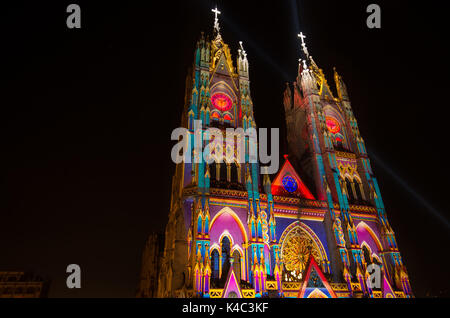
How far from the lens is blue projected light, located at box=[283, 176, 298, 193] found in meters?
29.8

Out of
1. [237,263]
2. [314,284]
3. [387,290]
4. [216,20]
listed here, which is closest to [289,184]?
[314,284]

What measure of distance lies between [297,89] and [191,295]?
99.2ft

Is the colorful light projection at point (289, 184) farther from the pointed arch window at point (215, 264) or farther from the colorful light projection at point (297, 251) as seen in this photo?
the pointed arch window at point (215, 264)

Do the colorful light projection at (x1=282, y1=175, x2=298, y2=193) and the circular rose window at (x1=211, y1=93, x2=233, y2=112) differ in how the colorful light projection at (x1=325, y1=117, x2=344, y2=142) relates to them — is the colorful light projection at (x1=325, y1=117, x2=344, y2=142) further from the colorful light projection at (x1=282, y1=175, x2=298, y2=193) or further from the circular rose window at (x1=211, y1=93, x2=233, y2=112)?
the circular rose window at (x1=211, y1=93, x2=233, y2=112)

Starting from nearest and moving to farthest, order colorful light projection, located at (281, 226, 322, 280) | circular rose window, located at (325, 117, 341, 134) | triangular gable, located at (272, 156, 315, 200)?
1. colorful light projection, located at (281, 226, 322, 280)
2. triangular gable, located at (272, 156, 315, 200)
3. circular rose window, located at (325, 117, 341, 134)

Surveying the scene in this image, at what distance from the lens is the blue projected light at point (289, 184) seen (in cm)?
2981

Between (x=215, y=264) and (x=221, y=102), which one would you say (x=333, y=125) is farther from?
(x=215, y=264)

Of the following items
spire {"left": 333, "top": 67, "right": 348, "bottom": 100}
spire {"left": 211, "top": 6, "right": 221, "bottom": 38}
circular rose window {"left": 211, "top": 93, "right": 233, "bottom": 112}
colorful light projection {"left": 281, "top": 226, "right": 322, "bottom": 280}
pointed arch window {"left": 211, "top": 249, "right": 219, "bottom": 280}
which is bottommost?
pointed arch window {"left": 211, "top": 249, "right": 219, "bottom": 280}

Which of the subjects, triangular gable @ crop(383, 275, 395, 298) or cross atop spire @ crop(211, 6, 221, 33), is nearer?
triangular gable @ crop(383, 275, 395, 298)

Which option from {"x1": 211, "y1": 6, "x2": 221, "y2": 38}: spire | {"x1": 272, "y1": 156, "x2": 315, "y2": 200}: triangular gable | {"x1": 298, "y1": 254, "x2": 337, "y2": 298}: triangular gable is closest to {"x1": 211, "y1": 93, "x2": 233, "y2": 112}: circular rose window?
{"x1": 272, "y1": 156, "x2": 315, "y2": 200}: triangular gable

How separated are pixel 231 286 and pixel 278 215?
8354 mm

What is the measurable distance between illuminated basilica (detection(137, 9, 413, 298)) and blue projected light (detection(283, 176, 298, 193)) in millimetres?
125

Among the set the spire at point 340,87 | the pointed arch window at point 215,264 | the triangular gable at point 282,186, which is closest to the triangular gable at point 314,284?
the pointed arch window at point 215,264

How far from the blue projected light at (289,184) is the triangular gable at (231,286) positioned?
1166 cm
